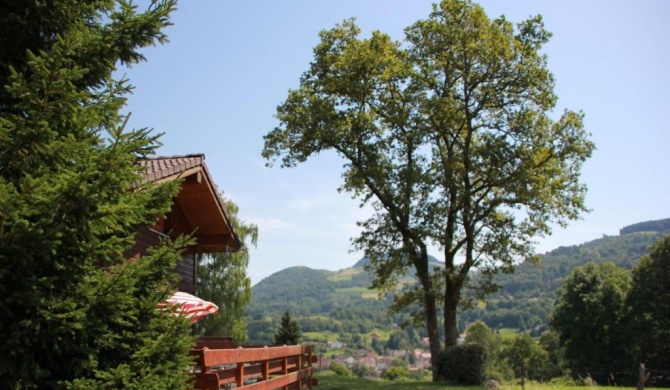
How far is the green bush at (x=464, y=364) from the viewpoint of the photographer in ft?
71.8

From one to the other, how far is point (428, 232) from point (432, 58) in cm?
794

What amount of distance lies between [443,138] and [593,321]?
90.3ft

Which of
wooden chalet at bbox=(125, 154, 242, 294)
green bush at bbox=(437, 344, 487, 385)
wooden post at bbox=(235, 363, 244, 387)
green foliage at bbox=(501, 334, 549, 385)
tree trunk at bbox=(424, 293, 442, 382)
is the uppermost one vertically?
wooden chalet at bbox=(125, 154, 242, 294)

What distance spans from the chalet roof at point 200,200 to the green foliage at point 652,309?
119ft

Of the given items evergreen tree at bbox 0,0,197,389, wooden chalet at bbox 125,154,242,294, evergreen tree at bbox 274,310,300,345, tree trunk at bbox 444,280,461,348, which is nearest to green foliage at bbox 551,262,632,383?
evergreen tree at bbox 274,310,300,345

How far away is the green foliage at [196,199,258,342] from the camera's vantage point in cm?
3456

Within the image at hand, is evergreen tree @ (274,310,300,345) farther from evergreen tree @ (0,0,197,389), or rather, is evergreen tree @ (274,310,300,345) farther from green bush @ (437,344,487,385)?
evergreen tree @ (0,0,197,389)

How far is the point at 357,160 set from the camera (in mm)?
26484

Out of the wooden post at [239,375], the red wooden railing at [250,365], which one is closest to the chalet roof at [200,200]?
the red wooden railing at [250,365]

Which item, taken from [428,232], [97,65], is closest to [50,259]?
[97,65]

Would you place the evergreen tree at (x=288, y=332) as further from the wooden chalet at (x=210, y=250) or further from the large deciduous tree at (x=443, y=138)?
the wooden chalet at (x=210, y=250)

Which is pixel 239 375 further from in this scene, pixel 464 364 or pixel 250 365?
pixel 464 364

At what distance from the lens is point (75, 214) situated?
14.1ft

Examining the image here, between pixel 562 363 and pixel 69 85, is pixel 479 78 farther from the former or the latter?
pixel 562 363
